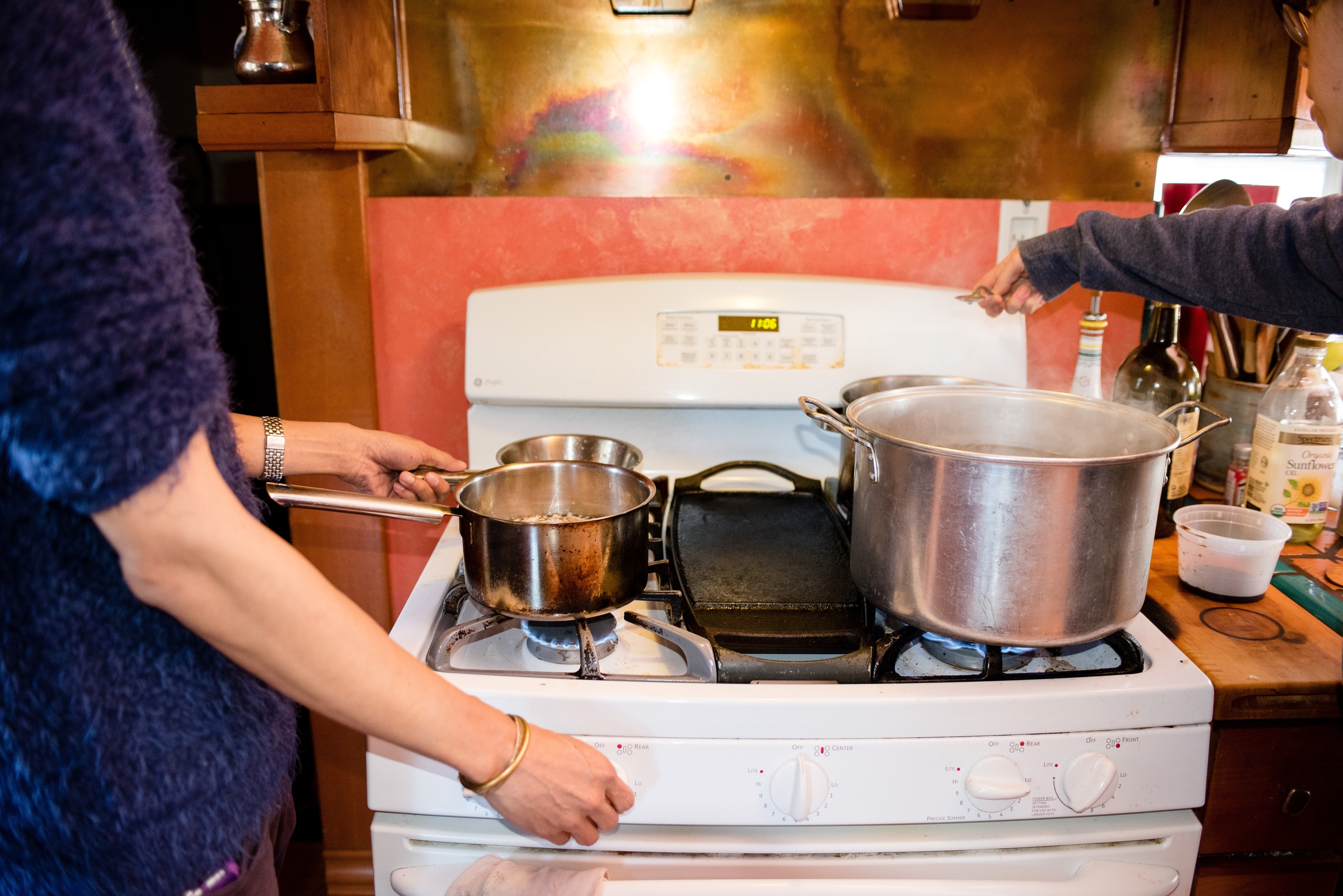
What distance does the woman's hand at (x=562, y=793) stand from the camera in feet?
2.30

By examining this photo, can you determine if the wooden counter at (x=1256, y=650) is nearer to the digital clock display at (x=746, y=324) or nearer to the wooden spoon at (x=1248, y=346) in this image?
the wooden spoon at (x=1248, y=346)

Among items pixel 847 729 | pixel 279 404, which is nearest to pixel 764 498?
pixel 847 729

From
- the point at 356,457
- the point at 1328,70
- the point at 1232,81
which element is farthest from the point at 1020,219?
the point at 356,457

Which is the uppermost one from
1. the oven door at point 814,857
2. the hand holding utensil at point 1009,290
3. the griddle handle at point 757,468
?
the hand holding utensil at point 1009,290

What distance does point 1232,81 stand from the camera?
4.44ft

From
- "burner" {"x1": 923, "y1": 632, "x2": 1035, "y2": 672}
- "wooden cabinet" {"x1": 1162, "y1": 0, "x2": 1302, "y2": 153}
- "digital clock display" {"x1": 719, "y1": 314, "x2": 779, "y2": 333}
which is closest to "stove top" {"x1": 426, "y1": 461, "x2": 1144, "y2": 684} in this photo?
"burner" {"x1": 923, "y1": 632, "x2": 1035, "y2": 672}

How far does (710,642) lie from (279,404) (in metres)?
0.96

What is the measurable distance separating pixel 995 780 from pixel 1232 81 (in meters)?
1.12

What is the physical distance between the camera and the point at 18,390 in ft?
1.51

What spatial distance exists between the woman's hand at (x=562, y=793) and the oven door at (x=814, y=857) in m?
0.12

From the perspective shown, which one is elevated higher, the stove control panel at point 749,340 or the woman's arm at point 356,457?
the stove control panel at point 749,340

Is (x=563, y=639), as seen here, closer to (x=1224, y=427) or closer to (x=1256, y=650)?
(x=1256, y=650)

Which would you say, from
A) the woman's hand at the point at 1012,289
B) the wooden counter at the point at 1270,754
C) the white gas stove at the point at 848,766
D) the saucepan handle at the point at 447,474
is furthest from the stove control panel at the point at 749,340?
the wooden counter at the point at 1270,754

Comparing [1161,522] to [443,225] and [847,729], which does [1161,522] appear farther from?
[443,225]
